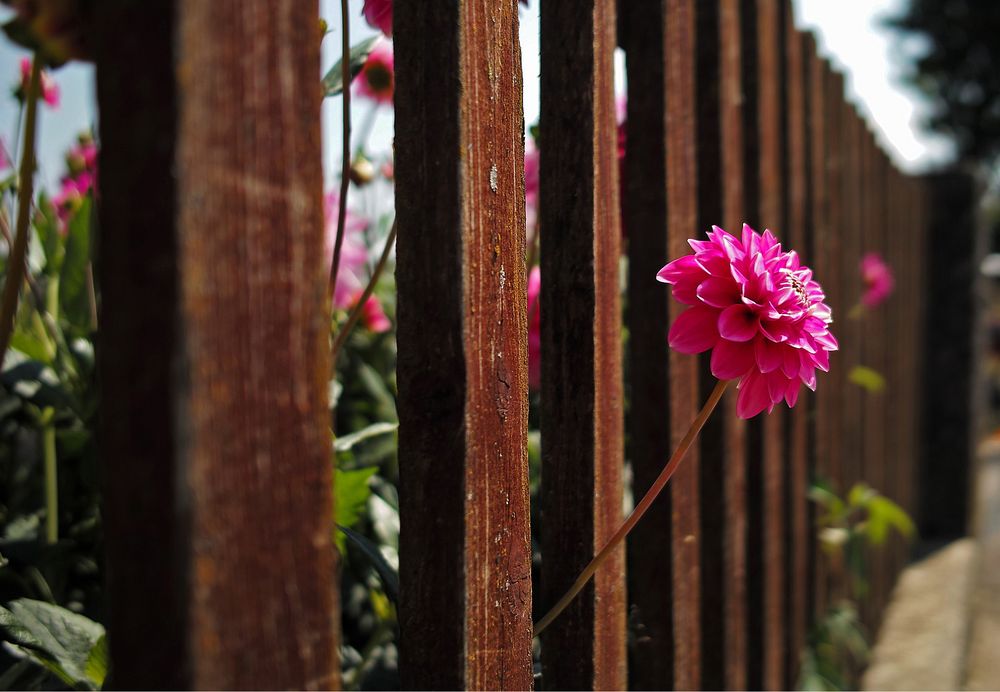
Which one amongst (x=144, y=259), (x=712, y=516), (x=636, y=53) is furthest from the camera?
(x=712, y=516)

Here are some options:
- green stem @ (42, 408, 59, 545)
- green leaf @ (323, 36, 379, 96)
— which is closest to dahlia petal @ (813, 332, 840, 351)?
green leaf @ (323, 36, 379, 96)

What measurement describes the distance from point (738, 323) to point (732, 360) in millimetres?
30

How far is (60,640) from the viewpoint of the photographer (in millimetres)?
662

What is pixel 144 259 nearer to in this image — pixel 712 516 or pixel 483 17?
pixel 483 17

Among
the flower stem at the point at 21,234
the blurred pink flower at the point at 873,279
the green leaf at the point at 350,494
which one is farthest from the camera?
the blurred pink flower at the point at 873,279

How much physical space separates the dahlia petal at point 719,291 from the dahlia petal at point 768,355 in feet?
0.12

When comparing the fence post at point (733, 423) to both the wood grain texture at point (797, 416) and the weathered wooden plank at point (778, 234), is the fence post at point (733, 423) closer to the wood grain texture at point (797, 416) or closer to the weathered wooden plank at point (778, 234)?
the weathered wooden plank at point (778, 234)

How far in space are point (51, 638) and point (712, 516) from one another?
0.83 meters

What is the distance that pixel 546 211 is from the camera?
786 millimetres

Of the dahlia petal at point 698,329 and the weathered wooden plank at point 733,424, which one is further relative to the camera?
the weathered wooden plank at point 733,424

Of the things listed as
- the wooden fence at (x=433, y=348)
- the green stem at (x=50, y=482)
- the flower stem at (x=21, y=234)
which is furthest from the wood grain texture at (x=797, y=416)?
the flower stem at (x=21, y=234)

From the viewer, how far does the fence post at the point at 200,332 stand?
38cm

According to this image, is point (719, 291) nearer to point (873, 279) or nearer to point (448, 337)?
point (448, 337)

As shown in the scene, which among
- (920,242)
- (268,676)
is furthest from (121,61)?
(920,242)
